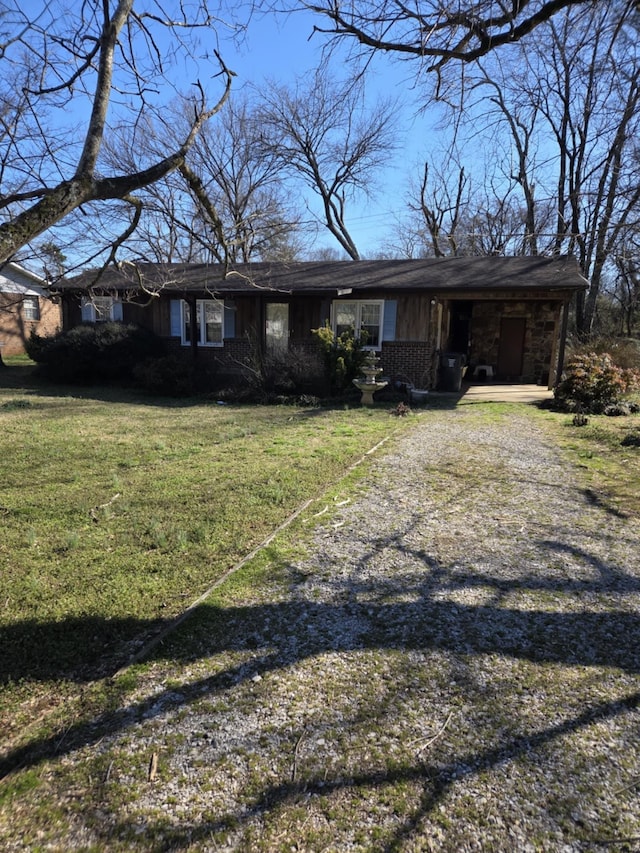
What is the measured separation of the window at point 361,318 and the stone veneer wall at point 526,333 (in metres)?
4.58

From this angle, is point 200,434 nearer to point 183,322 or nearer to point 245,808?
point 245,808

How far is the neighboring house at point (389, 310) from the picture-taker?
1379cm

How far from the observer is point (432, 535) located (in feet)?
14.7

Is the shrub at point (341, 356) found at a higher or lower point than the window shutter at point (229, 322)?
lower

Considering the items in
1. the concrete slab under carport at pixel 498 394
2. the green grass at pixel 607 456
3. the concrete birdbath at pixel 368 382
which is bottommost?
the green grass at pixel 607 456

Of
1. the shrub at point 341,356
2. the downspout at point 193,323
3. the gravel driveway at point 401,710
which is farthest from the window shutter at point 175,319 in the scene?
the gravel driveway at point 401,710

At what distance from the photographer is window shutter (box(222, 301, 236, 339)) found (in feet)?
52.4

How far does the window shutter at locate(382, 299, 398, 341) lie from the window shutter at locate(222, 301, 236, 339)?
16.0ft

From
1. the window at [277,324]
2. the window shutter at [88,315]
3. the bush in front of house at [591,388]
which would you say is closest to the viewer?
the bush in front of house at [591,388]

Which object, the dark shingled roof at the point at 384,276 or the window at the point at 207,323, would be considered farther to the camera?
the window at the point at 207,323

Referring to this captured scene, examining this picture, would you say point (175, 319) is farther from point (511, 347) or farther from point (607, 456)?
point (607, 456)

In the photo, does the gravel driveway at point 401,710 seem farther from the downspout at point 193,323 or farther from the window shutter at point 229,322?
the window shutter at point 229,322

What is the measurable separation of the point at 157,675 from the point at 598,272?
2636cm

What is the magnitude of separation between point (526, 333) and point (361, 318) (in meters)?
6.11
